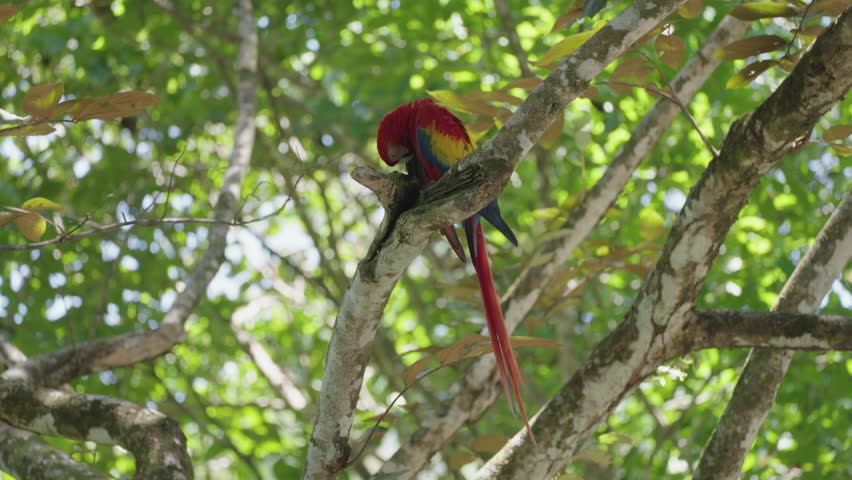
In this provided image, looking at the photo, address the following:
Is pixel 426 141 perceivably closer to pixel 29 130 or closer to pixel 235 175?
pixel 235 175

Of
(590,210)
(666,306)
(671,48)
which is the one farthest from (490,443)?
(671,48)

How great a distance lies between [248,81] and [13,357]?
131cm

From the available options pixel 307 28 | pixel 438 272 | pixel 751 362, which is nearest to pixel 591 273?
pixel 751 362

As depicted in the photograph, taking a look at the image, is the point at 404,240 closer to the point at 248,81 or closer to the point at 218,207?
the point at 218,207

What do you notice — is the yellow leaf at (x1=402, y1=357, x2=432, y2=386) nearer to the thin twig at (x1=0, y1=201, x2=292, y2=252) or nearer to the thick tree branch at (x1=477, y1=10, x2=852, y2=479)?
the thick tree branch at (x1=477, y1=10, x2=852, y2=479)

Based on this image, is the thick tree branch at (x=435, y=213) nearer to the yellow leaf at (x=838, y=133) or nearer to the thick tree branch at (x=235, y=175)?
the yellow leaf at (x=838, y=133)

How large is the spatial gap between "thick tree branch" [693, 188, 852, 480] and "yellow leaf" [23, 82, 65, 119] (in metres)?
1.61

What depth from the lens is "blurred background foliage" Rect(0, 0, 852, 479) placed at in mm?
3043

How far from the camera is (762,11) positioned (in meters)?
1.65

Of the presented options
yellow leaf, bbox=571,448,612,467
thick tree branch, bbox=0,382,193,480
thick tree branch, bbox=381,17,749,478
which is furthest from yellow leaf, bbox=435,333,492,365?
thick tree branch, bbox=381,17,749,478

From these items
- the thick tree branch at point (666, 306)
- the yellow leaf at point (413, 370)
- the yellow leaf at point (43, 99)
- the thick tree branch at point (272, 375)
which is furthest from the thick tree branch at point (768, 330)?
the thick tree branch at point (272, 375)

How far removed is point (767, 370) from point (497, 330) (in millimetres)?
743

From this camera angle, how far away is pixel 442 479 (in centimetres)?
377

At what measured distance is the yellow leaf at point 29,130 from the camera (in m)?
1.31
